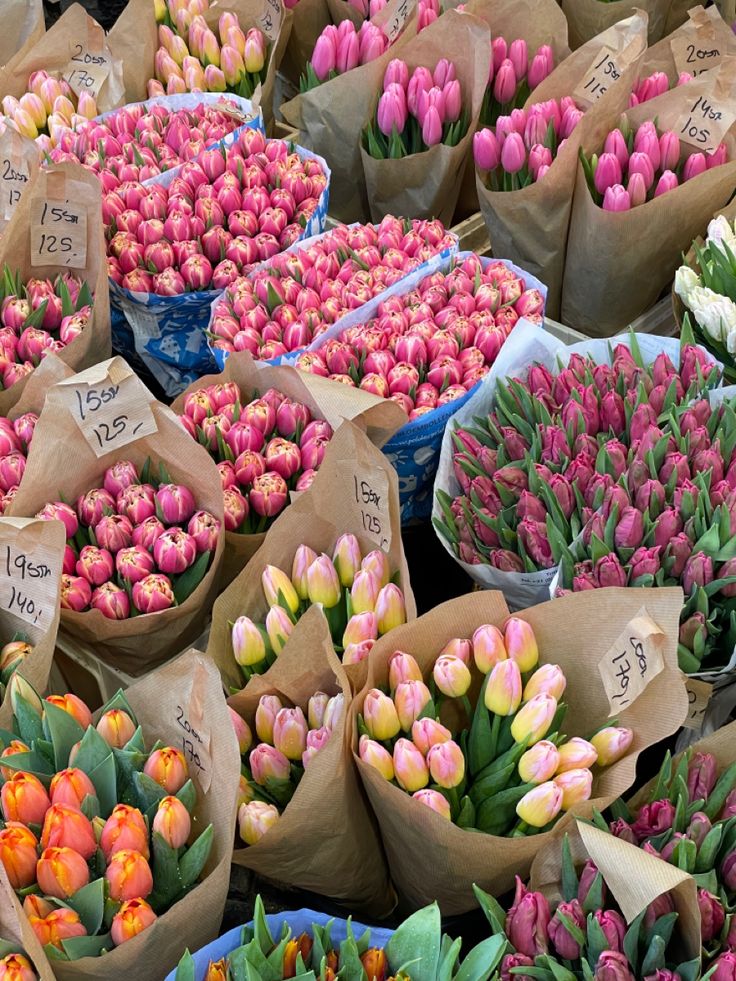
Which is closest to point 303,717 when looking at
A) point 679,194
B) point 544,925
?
point 544,925

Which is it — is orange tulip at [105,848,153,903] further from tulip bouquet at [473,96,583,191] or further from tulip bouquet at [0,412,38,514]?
tulip bouquet at [473,96,583,191]

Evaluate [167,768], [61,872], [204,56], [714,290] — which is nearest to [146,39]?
[204,56]

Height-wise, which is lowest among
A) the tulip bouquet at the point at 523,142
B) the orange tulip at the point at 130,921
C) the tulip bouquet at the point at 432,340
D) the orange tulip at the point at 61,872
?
the orange tulip at the point at 130,921

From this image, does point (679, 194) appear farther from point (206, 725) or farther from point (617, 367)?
point (206, 725)

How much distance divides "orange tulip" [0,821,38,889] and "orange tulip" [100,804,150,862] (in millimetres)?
67

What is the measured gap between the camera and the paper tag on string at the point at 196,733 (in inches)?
42.8

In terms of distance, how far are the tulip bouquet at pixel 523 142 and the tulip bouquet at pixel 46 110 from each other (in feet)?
2.87

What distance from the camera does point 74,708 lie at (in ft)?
3.85

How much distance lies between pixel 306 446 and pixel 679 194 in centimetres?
87

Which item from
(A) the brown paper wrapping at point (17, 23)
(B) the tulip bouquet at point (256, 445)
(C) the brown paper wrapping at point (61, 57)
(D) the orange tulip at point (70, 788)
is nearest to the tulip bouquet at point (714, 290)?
(B) the tulip bouquet at point (256, 445)

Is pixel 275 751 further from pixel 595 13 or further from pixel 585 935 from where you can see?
pixel 595 13

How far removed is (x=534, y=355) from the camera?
5.68 feet

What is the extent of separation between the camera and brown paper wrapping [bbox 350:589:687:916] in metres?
1.10

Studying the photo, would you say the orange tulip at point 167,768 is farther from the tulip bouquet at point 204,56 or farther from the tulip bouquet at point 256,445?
the tulip bouquet at point 204,56
